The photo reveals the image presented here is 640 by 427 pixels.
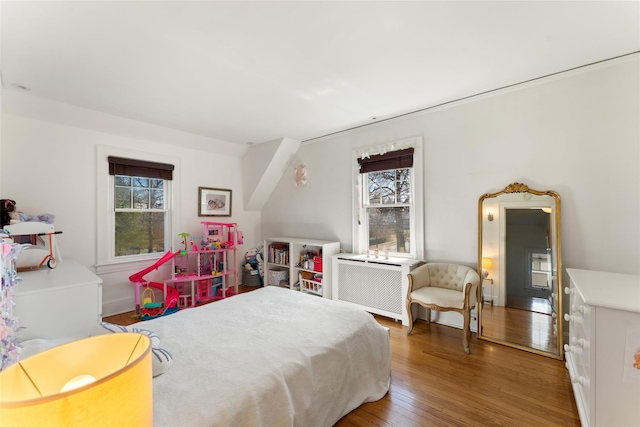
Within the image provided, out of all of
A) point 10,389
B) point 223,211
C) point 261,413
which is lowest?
point 261,413

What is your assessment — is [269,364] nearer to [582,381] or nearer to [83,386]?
[83,386]

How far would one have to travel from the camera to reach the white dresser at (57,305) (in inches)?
65.3

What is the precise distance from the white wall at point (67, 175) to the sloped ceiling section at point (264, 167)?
1.09 meters

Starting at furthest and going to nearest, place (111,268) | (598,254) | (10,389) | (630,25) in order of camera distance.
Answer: (111,268) < (598,254) < (630,25) < (10,389)

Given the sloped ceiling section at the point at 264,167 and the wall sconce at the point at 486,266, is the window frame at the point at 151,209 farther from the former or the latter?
the wall sconce at the point at 486,266

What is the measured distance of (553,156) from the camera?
8.18 ft

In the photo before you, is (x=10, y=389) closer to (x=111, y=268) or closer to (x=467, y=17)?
(x=467, y=17)

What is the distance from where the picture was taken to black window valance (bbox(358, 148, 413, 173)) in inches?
132

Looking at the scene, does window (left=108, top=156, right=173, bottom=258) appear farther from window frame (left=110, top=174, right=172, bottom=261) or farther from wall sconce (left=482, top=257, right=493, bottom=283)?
wall sconce (left=482, top=257, right=493, bottom=283)

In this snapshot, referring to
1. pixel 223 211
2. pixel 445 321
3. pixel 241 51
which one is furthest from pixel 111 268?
pixel 445 321

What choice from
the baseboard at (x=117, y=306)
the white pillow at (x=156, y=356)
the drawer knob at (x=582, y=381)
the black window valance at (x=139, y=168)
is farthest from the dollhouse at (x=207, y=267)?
the drawer knob at (x=582, y=381)

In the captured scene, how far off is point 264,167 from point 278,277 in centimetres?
184

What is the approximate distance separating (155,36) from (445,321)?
376 cm

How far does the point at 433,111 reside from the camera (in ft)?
10.4
